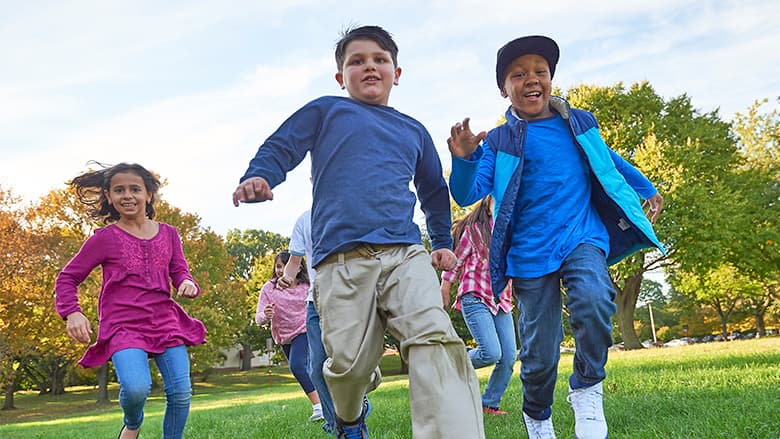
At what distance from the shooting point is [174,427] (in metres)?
4.48

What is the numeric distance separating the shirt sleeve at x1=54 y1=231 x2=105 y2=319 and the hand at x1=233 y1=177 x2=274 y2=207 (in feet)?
6.81

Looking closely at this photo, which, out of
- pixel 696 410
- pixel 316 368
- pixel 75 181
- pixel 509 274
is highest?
pixel 75 181

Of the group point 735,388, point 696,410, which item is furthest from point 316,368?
point 735,388

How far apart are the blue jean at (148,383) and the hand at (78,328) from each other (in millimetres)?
243

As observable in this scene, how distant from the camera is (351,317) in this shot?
9.58 feet

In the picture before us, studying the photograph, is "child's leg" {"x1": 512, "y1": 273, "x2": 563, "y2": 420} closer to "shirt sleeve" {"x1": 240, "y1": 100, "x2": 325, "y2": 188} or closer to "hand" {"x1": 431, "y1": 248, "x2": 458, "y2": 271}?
"hand" {"x1": 431, "y1": 248, "x2": 458, "y2": 271}

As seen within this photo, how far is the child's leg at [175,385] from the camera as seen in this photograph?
4387 mm

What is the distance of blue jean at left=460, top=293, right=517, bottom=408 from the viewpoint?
602 cm

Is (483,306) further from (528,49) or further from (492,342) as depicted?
(528,49)

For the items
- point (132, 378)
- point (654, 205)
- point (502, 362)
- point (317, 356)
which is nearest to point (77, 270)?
point (132, 378)

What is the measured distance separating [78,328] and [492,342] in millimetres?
3592

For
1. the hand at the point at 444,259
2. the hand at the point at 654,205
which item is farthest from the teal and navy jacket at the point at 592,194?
the hand at the point at 444,259

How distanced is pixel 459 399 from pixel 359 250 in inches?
32.7

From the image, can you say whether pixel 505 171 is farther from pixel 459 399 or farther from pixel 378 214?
pixel 459 399
